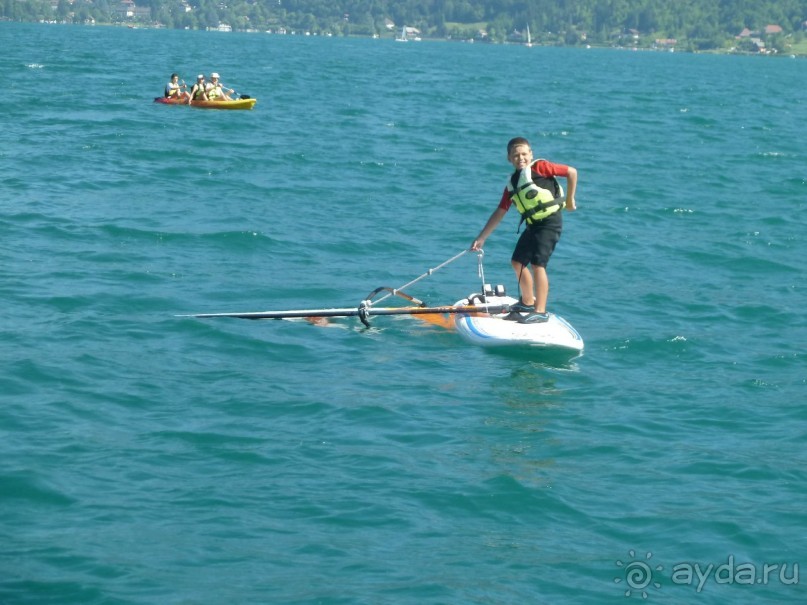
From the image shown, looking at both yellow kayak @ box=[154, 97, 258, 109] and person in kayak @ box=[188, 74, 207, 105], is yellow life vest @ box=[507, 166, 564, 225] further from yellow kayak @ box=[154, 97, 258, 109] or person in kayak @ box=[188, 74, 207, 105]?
person in kayak @ box=[188, 74, 207, 105]

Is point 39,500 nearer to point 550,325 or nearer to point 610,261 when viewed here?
point 550,325

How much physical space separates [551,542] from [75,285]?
8.57 m

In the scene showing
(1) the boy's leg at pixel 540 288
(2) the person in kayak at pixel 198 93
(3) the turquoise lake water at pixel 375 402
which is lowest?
(3) the turquoise lake water at pixel 375 402

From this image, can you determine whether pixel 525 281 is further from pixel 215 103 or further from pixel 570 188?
pixel 215 103

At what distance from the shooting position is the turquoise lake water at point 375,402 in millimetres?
8773

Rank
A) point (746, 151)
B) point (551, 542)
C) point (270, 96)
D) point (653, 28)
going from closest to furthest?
point (551, 542) < point (746, 151) < point (270, 96) < point (653, 28)

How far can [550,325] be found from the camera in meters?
13.8

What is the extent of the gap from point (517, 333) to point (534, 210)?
131cm

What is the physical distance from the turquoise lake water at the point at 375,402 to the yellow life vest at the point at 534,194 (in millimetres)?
1591

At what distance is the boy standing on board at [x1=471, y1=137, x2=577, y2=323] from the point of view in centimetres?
1321

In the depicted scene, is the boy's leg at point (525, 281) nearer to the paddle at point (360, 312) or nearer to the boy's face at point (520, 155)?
the paddle at point (360, 312)

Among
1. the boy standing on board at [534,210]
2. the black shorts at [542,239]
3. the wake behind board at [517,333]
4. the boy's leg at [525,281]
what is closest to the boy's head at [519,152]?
the boy standing on board at [534,210]

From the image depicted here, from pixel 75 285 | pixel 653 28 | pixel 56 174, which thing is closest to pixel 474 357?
pixel 75 285

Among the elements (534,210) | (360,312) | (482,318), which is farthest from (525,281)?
(360,312)
